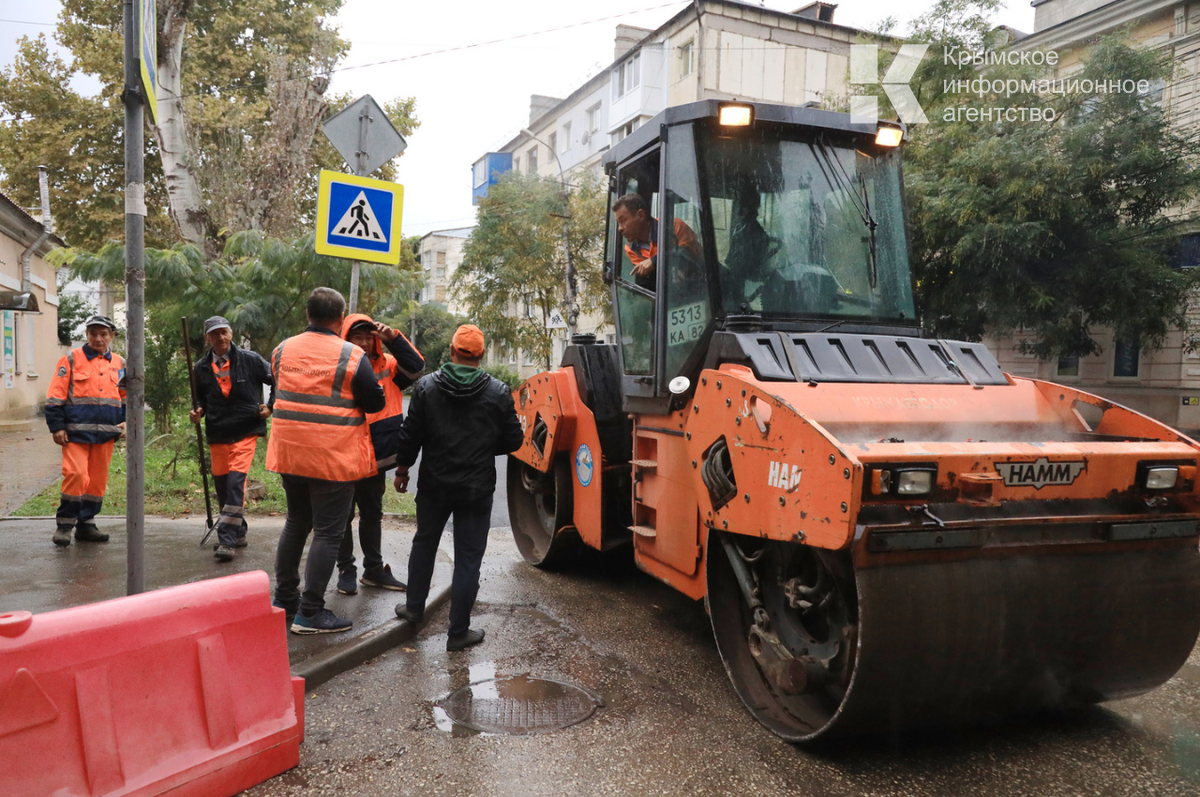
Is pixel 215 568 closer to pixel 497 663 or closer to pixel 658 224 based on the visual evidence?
pixel 497 663

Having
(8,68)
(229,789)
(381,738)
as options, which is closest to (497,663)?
(381,738)

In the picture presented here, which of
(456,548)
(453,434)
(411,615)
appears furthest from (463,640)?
(453,434)

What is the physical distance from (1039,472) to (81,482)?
20.6 feet

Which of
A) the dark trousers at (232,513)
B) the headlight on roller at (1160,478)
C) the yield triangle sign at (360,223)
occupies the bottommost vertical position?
the dark trousers at (232,513)

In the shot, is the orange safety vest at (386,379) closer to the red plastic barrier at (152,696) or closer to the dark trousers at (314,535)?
the dark trousers at (314,535)

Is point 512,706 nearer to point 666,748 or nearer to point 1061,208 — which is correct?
point 666,748

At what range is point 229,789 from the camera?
3.05m

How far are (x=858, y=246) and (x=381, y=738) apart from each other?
3.18 metres

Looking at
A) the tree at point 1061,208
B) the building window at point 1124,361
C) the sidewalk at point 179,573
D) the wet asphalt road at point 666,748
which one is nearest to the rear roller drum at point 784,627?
the wet asphalt road at point 666,748

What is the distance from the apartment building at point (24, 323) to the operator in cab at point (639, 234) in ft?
49.5

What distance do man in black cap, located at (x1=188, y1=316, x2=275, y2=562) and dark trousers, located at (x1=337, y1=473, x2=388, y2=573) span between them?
1160mm

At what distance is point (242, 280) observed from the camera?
1145 cm

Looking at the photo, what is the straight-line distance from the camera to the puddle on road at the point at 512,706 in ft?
12.1

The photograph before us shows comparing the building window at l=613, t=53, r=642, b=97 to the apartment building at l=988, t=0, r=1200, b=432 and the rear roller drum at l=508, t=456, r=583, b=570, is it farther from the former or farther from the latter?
the rear roller drum at l=508, t=456, r=583, b=570
